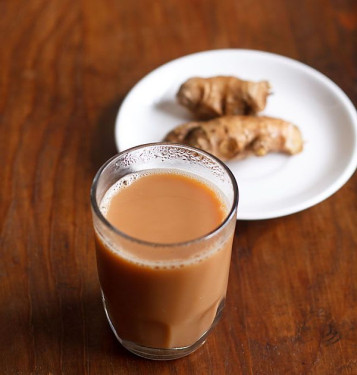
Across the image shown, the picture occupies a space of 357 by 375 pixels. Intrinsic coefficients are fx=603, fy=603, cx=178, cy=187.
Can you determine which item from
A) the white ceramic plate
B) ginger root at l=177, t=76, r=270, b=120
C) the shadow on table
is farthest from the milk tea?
ginger root at l=177, t=76, r=270, b=120

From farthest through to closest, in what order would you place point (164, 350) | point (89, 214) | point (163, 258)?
point (89, 214)
point (164, 350)
point (163, 258)

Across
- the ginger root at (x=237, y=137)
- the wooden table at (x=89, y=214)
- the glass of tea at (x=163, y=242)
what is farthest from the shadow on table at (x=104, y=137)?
the glass of tea at (x=163, y=242)

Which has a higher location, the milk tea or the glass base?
the milk tea

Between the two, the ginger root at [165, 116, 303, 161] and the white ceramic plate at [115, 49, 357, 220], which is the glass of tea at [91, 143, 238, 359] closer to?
the white ceramic plate at [115, 49, 357, 220]

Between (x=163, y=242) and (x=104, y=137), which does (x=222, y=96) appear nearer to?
(x=104, y=137)

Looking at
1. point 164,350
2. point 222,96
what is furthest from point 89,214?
point 222,96

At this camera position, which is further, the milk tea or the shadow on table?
the shadow on table

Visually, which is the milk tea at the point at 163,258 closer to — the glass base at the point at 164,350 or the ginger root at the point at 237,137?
the glass base at the point at 164,350
